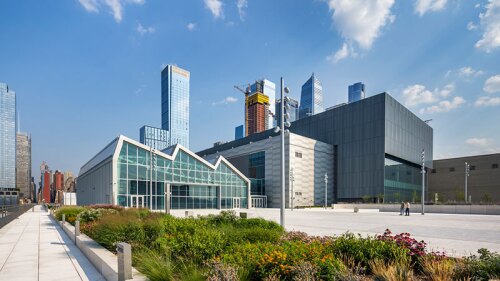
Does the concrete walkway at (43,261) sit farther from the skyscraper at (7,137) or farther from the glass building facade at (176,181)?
the skyscraper at (7,137)

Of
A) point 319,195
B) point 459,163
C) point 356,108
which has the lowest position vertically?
point 319,195

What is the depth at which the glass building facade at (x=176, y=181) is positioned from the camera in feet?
127

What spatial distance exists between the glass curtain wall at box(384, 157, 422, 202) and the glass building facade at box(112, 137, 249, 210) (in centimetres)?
3133

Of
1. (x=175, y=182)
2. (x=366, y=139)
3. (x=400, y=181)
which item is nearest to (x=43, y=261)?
(x=175, y=182)

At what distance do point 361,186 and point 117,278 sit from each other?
62778mm

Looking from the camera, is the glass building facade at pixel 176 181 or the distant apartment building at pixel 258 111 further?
the distant apartment building at pixel 258 111

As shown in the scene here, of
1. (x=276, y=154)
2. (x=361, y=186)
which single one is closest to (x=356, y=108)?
(x=361, y=186)

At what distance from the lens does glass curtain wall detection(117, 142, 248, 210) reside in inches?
1528

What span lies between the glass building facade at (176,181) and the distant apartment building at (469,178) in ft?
148

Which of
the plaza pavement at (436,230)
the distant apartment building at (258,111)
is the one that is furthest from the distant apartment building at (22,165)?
the plaza pavement at (436,230)

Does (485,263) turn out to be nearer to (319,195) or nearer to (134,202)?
(134,202)

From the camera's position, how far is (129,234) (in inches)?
380

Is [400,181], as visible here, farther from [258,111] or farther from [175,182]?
[258,111]

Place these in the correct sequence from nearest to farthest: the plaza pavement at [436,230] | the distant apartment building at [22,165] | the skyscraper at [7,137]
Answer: the plaza pavement at [436,230] < the skyscraper at [7,137] < the distant apartment building at [22,165]
